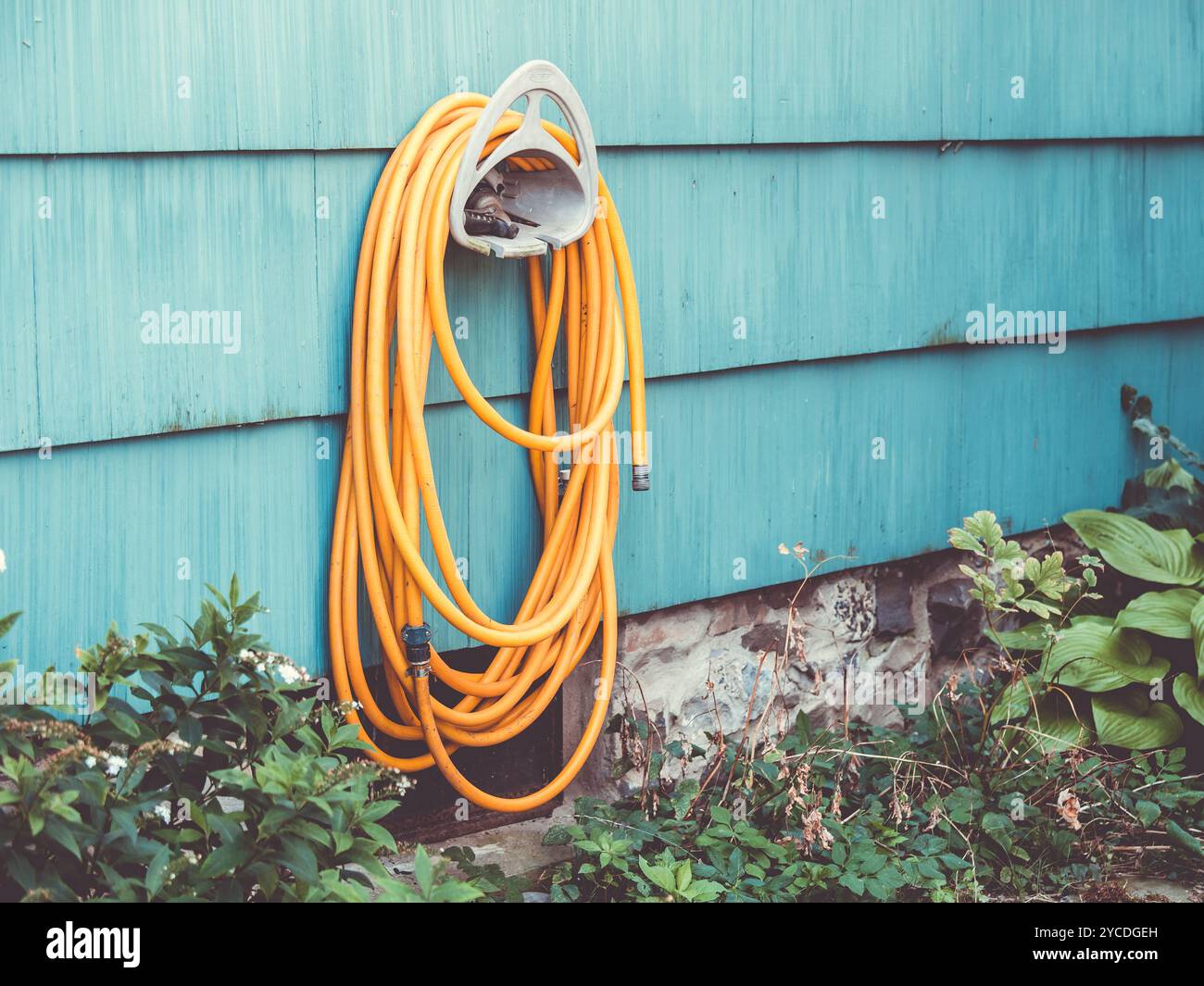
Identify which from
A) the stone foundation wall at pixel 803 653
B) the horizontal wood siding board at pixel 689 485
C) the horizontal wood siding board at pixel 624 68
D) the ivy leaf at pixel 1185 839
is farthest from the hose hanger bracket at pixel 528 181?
the ivy leaf at pixel 1185 839

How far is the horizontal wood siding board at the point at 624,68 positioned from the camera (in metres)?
2.01

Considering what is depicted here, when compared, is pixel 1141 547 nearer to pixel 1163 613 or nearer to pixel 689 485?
pixel 1163 613

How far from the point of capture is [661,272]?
2783mm

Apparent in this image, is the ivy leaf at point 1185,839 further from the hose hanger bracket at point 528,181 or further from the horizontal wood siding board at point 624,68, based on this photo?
the hose hanger bracket at point 528,181

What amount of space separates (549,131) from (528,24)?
244 millimetres

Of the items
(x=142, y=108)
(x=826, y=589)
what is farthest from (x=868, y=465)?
(x=142, y=108)

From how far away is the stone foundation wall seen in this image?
2.96 meters

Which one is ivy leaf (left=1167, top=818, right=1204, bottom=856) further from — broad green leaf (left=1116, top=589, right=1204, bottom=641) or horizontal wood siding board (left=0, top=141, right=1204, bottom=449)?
horizontal wood siding board (left=0, top=141, right=1204, bottom=449)

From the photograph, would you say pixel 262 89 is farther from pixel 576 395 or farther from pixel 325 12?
pixel 576 395

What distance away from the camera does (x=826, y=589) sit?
3234mm

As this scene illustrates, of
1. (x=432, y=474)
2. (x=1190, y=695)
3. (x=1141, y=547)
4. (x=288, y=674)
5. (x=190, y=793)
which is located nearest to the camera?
(x=190, y=793)

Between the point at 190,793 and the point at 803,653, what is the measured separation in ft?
5.46

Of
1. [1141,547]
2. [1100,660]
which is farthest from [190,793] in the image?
[1141,547]

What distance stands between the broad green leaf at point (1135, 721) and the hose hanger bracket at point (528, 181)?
5.60ft
